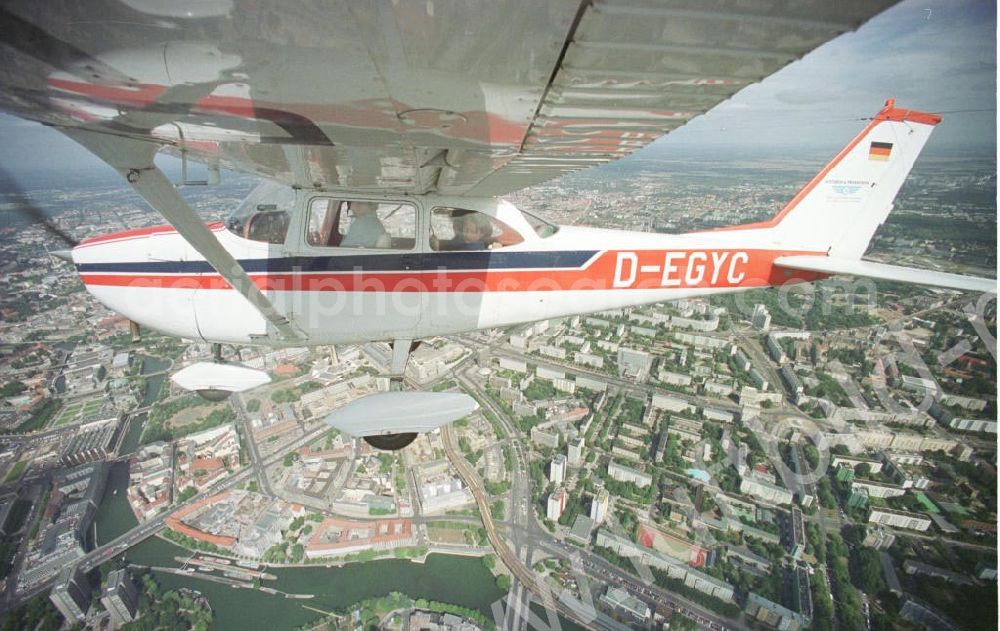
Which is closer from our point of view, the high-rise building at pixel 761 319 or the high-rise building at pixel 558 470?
the high-rise building at pixel 558 470

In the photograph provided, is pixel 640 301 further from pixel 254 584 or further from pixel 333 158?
pixel 254 584

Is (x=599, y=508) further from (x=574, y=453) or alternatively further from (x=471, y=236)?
(x=471, y=236)

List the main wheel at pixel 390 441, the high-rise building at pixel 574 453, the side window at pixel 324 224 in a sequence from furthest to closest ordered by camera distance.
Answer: the high-rise building at pixel 574 453 → the main wheel at pixel 390 441 → the side window at pixel 324 224

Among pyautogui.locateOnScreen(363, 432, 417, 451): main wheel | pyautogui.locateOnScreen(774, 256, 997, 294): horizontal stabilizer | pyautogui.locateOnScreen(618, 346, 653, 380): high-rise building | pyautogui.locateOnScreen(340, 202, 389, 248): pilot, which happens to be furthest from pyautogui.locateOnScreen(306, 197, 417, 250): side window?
pyautogui.locateOnScreen(618, 346, 653, 380): high-rise building

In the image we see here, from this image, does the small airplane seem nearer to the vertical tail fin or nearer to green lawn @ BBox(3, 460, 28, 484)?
the vertical tail fin

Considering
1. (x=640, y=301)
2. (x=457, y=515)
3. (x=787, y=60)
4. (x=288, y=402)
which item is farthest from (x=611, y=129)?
(x=288, y=402)

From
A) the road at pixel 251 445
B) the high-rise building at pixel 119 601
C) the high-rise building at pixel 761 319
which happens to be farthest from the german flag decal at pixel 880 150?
the high-rise building at pixel 761 319

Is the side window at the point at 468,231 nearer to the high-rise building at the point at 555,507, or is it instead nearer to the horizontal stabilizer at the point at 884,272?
the horizontal stabilizer at the point at 884,272
